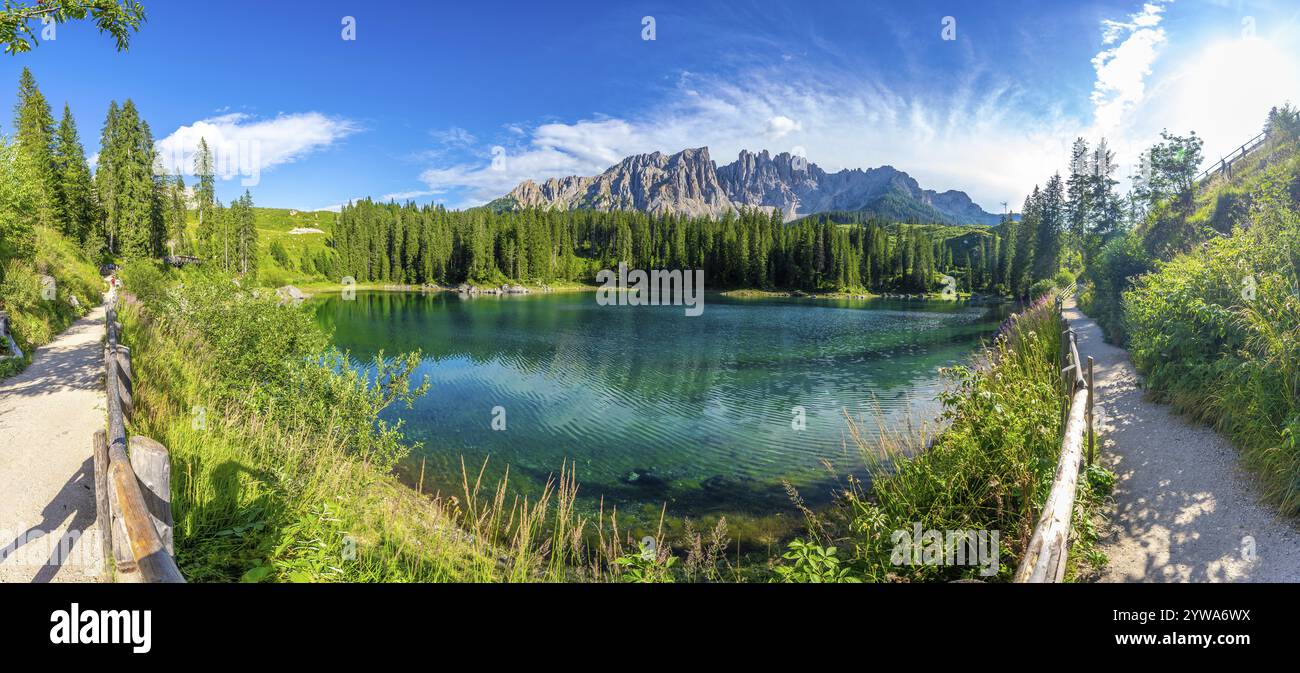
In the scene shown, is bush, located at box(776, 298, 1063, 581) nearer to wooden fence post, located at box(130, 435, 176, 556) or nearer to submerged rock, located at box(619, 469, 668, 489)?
wooden fence post, located at box(130, 435, 176, 556)

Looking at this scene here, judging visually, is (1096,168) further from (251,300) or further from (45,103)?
(45,103)

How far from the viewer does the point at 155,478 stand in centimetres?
433

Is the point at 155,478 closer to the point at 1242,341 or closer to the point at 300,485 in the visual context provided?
the point at 300,485

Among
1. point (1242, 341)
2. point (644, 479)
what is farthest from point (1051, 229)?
point (644, 479)

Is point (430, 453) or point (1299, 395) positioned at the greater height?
point (1299, 395)

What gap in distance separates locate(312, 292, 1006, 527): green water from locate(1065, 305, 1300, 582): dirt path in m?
4.02

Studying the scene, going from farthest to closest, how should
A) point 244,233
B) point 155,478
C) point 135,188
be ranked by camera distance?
1. point 244,233
2. point 135,188
3. point 155,478

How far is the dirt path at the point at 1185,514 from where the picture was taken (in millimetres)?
5746

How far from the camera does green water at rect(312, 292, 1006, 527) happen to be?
14203mm

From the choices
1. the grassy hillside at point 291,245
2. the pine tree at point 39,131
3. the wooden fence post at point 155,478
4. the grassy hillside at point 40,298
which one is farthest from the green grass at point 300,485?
the grassy hillside at point 291,245

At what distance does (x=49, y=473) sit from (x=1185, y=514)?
54.1 ft
